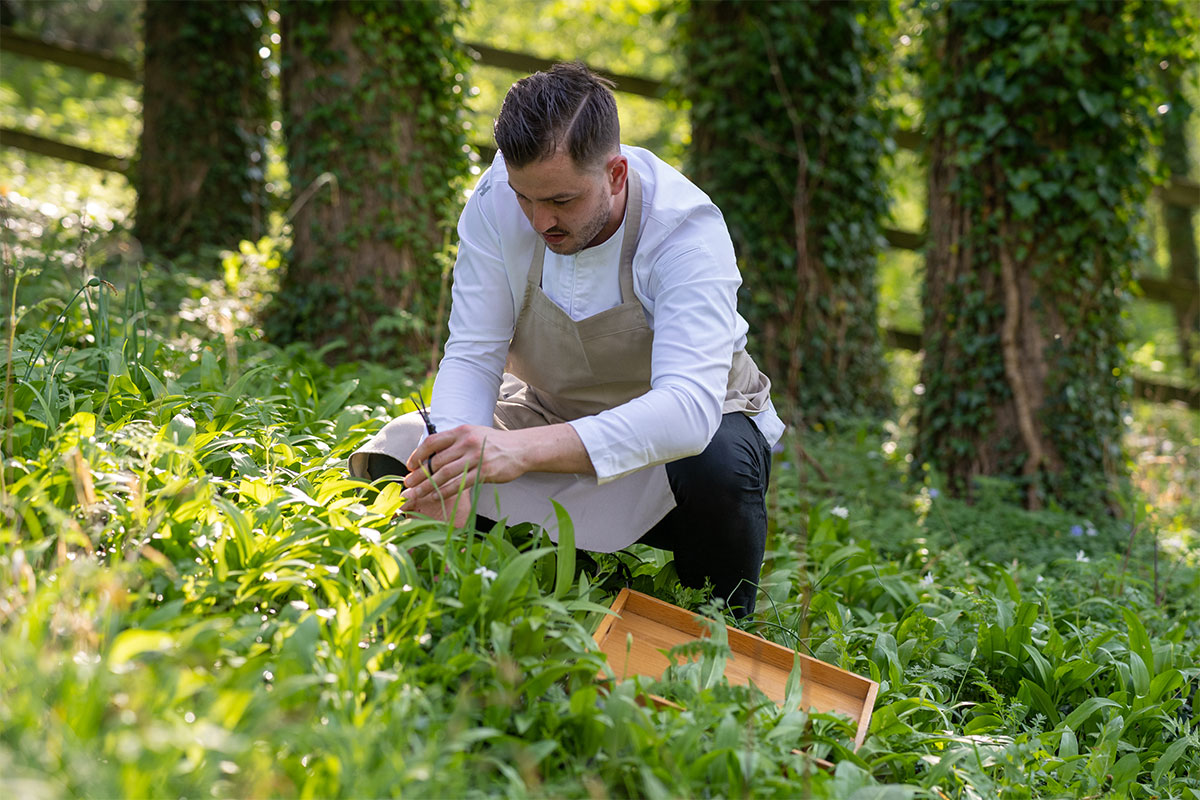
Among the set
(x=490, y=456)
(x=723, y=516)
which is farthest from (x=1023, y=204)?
(x=490, y=456)

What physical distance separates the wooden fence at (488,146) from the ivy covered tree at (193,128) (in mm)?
538

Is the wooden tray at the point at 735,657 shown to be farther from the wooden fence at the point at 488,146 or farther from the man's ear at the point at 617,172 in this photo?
the wooden fence at the point at 488,146

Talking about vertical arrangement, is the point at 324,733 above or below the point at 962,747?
above

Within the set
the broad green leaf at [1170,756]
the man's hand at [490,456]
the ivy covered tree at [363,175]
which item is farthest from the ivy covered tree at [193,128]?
the broad green leaf at [1170,756]

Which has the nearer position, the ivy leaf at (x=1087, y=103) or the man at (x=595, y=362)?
the man at (x=595, y=362)

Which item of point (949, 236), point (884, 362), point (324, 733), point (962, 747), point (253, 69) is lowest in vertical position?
point (962, 747)

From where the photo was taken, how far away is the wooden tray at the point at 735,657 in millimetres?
1994

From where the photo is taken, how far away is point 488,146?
5.93 meters

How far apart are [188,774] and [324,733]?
182mm

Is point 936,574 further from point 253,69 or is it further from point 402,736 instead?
point 253,69

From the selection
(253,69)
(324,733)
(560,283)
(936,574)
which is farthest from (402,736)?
(253,69)

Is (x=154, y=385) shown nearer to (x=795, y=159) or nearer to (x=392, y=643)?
(x=392, y=643)

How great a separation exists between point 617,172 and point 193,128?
4.93 m

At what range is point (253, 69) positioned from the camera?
6.45 meters
